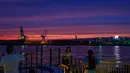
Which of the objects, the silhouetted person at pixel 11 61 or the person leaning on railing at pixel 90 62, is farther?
the person leaning on railing at pixel 90 62

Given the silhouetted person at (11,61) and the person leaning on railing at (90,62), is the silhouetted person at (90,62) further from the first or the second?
the silhouetted person at (11,61)

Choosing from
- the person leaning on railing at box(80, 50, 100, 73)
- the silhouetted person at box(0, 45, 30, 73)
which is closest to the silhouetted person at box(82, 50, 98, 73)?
the person leaning on railing at box(80, 50, 100, 73)

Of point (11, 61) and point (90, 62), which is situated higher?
point (11, 61)

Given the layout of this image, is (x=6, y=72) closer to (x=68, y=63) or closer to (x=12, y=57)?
(x=12, y=57)

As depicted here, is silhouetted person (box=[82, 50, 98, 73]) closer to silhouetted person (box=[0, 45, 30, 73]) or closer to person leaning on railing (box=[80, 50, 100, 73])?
person leaning on railing (box=[80, 50, 100, 73])

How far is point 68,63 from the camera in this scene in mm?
14273

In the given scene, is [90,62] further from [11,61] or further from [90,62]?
[11,61]

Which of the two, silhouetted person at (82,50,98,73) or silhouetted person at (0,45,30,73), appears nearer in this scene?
silhouetted person at (0,45,30,73)

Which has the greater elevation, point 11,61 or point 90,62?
point 11,61

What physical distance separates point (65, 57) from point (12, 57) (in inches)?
187

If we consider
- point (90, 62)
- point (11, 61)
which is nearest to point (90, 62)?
point (90, 62)

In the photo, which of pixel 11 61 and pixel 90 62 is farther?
pixel 90 62

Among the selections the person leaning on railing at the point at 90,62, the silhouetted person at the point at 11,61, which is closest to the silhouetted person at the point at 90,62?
the person leaning on railing at the point at 90,62

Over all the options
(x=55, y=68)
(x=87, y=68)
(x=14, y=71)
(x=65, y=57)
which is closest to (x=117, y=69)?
(x=55, y=68)
